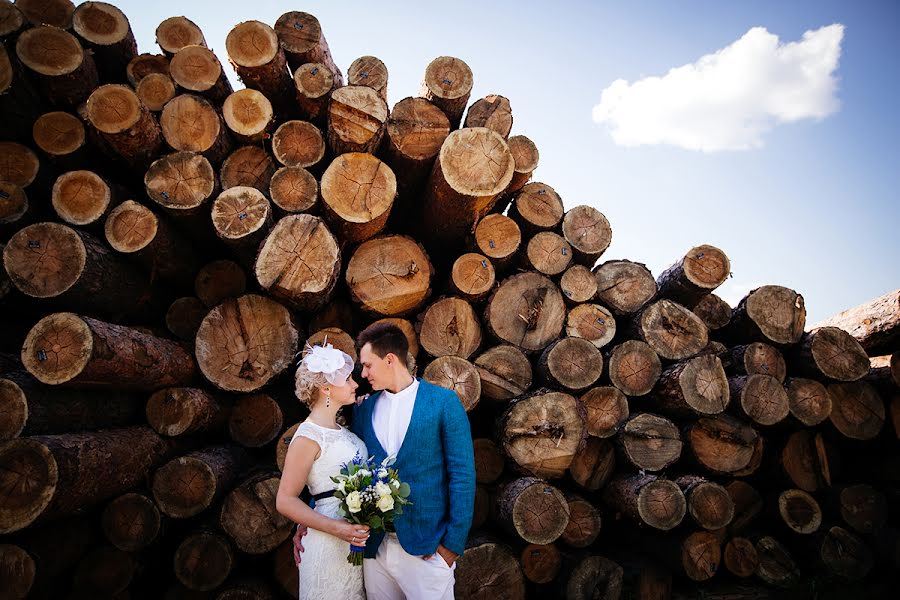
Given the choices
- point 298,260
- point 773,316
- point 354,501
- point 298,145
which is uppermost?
point 773,316

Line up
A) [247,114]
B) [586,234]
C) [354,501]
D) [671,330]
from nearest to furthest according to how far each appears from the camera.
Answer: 1. [354,501]
2. [247,114]
3. [671,330]
4. [586,234]

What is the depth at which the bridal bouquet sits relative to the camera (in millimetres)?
1955

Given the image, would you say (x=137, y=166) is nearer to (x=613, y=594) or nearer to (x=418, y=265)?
(x=418, y=265)

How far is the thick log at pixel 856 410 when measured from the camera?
3.75 m

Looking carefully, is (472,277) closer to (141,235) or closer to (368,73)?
(368,73)

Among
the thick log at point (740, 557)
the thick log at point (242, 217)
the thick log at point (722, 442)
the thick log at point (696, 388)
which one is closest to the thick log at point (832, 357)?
the thick log at point (722, 442)

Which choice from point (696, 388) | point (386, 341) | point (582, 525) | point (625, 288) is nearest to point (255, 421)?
point (386, 341)

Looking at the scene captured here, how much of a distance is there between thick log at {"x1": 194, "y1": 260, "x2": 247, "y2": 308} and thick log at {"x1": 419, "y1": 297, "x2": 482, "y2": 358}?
147 cm

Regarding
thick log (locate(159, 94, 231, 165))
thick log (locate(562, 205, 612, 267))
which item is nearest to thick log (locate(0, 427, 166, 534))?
thick log (locate(159, 94, 231, 165))

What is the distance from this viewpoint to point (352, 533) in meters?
2.01

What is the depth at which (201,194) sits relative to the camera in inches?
123

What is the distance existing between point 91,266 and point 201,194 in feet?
2.57

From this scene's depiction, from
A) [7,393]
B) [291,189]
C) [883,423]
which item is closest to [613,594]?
[883,423]

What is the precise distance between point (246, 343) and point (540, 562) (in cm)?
258
